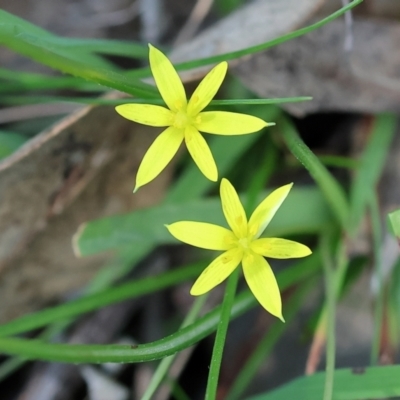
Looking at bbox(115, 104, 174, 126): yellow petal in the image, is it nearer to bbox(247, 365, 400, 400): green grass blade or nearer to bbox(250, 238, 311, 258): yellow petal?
bbox(250, 238, 311, 258): yellow petal

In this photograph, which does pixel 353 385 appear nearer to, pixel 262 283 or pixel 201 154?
pixel 262 283

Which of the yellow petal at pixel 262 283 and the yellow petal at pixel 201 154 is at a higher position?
the yellow petal at pixel 201 154

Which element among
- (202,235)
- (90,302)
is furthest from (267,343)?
(202,235)

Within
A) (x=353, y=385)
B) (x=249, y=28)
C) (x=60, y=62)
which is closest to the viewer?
(x=60, y=62)

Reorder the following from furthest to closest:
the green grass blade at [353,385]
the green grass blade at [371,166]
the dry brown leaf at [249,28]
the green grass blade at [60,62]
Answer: the green grass blade at [371,166], the dry brown leaf at [249,28], the green grass blade at [353,385], the green grass blade at [60,62]

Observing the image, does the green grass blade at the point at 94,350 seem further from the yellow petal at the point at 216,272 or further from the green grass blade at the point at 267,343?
the green grass blade at the point at 267,343

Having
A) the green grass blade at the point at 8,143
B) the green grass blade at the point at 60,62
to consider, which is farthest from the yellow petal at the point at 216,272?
the green grass blade at the point at 8,143

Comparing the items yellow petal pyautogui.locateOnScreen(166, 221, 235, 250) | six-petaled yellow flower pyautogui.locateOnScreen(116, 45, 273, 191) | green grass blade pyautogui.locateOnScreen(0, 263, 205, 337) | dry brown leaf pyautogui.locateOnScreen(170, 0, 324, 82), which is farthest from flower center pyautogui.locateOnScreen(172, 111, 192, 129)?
green grass blade pyautogui.locateOnScreen(0, 263, 205, 337)
